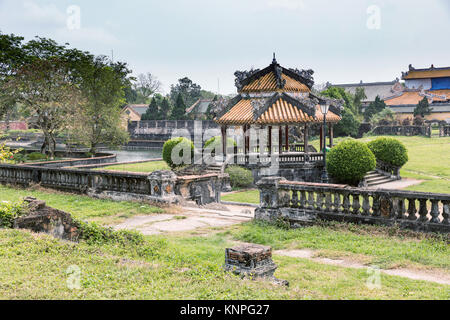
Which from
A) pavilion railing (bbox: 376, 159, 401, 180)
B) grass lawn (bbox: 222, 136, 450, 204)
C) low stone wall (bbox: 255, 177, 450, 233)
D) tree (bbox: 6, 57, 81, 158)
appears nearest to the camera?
low stone wall (bbox: 255, 177, 450, 233)

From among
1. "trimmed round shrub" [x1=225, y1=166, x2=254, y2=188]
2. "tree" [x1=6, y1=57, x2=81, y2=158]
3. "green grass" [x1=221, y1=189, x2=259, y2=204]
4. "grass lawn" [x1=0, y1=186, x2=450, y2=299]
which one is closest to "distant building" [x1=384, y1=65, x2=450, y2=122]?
"trimmed round shrub" [x1=225, y1=166, x2=254, y2=188]

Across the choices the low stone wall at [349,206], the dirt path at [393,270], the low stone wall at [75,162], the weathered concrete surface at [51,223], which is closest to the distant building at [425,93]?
the low stone wall at [75,162]

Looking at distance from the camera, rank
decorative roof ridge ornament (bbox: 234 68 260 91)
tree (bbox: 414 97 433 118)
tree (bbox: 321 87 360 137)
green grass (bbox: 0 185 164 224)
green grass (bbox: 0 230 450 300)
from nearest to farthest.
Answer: green grass (bbox: 0 230 450 300)
green grass (bbox: 0 185 164 224)
decorative roof ridge ornament (bbox: 234 68 260 91)
tree (bbox: 321 87 360 137)
tree (bbox: 414 97 433 118)

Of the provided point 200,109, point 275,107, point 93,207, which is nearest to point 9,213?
point 93,207

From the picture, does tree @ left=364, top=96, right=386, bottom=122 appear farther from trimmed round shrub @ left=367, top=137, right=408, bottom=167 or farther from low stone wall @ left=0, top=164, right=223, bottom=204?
low stone wall @ left=0, top=164, right=223, bottom=204

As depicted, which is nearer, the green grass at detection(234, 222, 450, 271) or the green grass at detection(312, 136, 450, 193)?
the green grass at detection(234, 222, 450, 271)

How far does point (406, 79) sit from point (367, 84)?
10.6m

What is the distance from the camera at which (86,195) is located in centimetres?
1576

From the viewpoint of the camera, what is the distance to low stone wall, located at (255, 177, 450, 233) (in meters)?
9.20

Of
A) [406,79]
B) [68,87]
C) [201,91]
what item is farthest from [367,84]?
[68,87]

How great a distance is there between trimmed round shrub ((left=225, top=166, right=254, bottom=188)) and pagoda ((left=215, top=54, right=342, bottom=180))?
1129mm

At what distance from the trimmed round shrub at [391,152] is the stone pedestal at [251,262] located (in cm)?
2053

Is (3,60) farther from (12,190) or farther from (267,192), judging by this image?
(267,192)

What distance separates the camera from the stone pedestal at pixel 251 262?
6.20 metres
